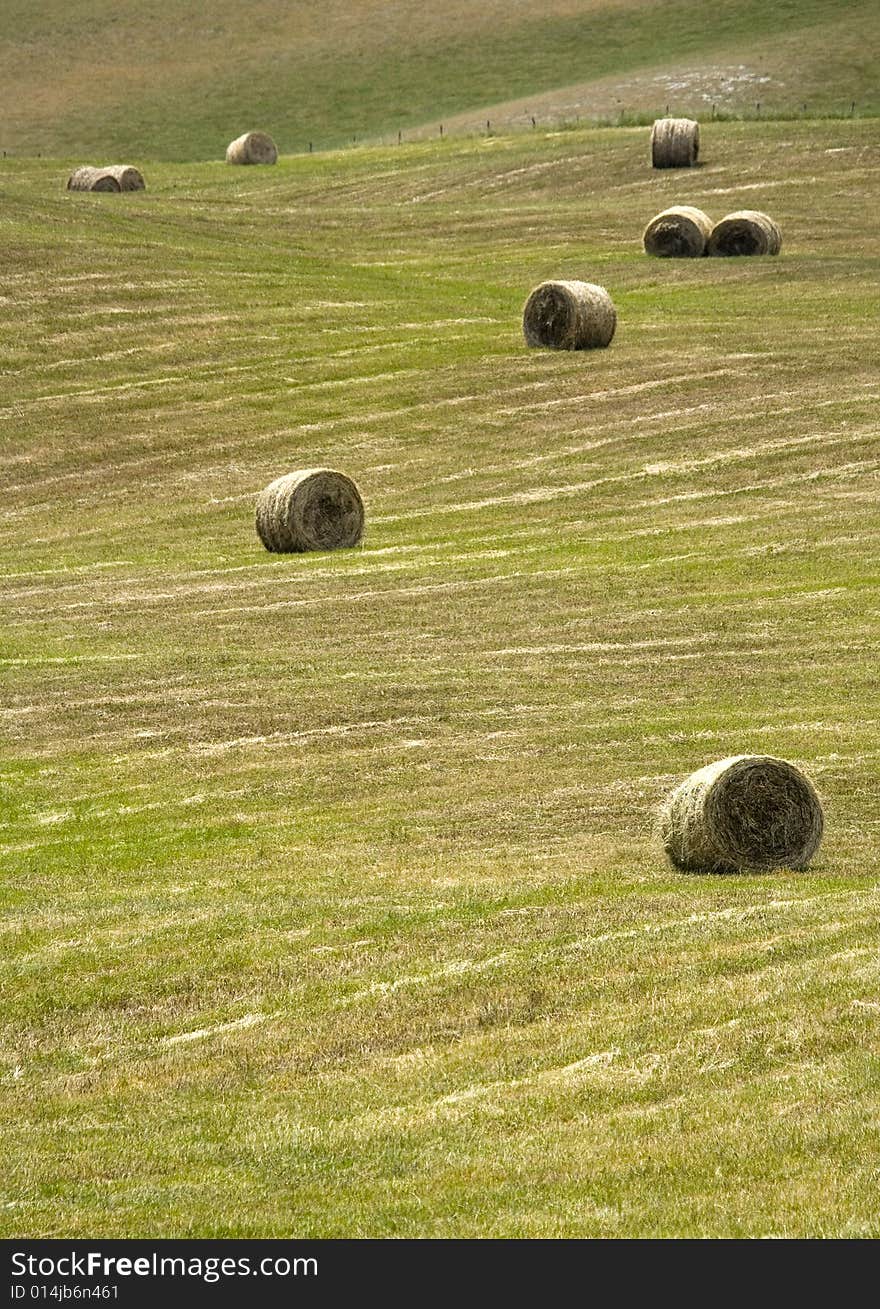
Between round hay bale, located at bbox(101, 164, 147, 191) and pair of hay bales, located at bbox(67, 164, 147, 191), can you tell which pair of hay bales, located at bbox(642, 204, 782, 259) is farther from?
round hay bale, located at bbox(101, 164, 147, 191)

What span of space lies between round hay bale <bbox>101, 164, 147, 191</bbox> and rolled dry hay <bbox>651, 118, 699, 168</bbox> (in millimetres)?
23972

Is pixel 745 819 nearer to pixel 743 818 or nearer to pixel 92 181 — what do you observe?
pixel 743 818

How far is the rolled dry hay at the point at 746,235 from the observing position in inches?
2721

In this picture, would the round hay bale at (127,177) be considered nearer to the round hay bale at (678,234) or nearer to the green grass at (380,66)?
the green grass at (380,66)

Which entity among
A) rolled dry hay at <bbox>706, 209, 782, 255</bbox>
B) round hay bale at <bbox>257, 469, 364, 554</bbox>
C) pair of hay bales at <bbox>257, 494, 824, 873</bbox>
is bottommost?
rolled dry hay at <bbox>706, 209, 782, 255</bbox>

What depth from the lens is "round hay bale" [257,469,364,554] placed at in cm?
4066

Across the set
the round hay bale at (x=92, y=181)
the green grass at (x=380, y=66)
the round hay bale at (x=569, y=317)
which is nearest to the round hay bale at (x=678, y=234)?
the round hay bale at (x=569, y=317)

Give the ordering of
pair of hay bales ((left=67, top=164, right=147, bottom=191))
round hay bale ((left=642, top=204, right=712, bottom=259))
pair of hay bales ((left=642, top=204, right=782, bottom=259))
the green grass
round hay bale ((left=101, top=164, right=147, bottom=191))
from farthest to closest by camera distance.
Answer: the green grass, round hay bale ((left=101, top=164, right=147, bottom=191)), pair of hay bales ((left=67, top=164, right=147, bottom=191)), round hay bale ((left=642, top=204, right=712, bottom=259)), pair of hay bales ((left=642, top=204, right=782, bottom=259))

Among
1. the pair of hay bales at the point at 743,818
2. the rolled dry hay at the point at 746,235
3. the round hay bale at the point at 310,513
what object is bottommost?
the rolled dry hay at the point at 746,235

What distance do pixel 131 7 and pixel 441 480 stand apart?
4356 inches

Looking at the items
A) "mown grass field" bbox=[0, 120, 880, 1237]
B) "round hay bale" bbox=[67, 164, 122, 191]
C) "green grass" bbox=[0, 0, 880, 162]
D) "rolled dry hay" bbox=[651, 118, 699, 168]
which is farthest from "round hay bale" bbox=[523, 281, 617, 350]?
"green grass" bbox=[0, 0, 880, 162]

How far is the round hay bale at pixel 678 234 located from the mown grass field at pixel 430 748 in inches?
90.5

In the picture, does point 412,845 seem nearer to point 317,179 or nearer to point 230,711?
point 230,711

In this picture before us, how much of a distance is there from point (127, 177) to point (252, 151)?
1393cm
